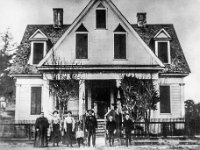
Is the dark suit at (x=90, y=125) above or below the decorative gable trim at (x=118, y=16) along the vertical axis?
below

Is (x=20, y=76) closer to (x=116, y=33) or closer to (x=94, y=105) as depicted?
(x=94, y=105)

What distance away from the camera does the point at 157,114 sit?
22.6 m

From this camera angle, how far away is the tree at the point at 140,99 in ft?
63.8

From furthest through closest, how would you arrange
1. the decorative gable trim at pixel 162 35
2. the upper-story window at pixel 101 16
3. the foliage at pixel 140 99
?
1. the decorative gable trim at pixel 162 35
2. the upper-story window at pixel 101 16
3. the foliage at pixel 140 99

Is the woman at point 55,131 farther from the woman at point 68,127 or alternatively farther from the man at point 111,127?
the man at point 111,127

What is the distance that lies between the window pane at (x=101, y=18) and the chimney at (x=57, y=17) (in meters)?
4.00

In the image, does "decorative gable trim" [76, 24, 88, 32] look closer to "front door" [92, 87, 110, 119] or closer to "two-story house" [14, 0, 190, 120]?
"two-story house" [14, 0, 190, 120]

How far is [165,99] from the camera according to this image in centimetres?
2398

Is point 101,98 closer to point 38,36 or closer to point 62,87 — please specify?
point 62,87

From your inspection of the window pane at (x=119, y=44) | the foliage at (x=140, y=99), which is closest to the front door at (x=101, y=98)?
the window pane at (x=119, y=44)

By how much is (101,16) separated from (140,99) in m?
6.04

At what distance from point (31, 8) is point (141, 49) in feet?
27.6

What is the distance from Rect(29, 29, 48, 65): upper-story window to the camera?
2411cm

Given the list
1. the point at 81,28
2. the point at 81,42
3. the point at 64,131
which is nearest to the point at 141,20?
the point at 81,28
